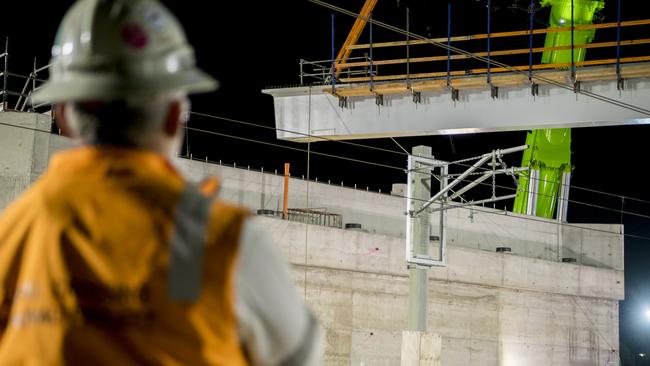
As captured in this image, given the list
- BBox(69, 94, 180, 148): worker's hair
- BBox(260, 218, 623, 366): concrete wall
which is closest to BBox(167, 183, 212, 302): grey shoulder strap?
BBox(69, 94, 180, 148): worker's hair

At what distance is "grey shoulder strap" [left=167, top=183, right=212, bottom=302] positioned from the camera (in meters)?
1.50

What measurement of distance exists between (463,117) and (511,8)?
576 cm

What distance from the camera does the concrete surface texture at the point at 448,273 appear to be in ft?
89.8

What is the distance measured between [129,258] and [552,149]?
3522 cm

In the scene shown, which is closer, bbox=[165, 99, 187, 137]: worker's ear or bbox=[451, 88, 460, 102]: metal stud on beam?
bbox=[165, 99, 187, 137]: worker's ear

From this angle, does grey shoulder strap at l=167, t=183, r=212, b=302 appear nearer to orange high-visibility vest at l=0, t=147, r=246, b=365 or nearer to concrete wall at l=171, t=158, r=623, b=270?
orange high-visibility vest at l=0, t=147, r=246, b=365

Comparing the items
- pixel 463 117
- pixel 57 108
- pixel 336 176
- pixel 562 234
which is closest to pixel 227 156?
pixel 336 176

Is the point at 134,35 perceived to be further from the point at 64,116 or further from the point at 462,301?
the point at 462,301

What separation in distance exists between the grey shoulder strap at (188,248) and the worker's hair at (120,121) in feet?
0.58

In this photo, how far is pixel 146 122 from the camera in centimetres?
167

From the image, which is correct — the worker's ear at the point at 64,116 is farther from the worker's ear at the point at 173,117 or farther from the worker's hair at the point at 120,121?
the worker's ear at the point at 173,117

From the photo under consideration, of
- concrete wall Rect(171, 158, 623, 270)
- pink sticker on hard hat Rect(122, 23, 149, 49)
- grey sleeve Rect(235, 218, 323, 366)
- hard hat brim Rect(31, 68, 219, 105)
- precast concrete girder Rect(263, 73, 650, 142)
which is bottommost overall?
grey sleeve Rect(235, 218, 323, 366)

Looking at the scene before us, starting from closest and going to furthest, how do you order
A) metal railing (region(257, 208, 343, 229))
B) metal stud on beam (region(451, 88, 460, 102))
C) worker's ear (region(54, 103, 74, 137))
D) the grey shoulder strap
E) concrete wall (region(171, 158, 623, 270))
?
1. the grey shoulder strap
2. worker's ear (region(54, 103, 74, 137))
3. metal stud on beam (region(451, 88, 460, 102))
4. concrete wall (region(171, 158, 623, 270))
5. metal railing (region(257, 208, 343, 229))

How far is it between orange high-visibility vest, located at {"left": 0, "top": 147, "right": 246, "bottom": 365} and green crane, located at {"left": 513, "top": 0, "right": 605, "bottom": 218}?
3175cm
